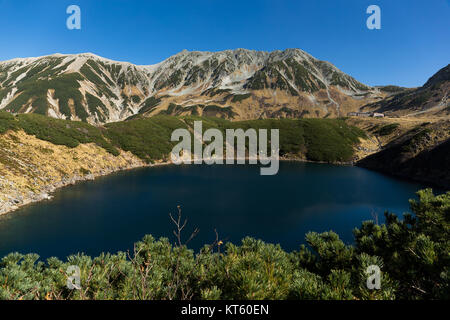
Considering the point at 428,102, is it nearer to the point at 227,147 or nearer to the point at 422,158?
the point at 422,158

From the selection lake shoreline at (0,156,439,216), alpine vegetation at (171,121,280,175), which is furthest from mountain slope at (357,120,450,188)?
alpine vegetation at (171,121,280,175)

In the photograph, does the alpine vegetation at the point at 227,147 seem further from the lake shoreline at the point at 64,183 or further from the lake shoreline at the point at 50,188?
the lake shoreline at the point at 50,188

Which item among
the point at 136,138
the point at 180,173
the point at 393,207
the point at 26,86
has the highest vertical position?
the point at 26,86

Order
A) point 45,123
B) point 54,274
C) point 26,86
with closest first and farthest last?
point 54,274, point 45,123, point 26,86

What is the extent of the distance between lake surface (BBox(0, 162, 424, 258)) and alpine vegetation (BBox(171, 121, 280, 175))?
93.7 feet

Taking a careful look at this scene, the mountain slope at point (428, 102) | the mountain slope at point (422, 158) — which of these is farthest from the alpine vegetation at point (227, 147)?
the mountain slope at point (428, 102)

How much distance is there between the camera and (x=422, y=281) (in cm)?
519

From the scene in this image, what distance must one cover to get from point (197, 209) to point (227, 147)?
2830 inches

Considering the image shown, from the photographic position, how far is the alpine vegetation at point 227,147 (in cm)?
9581

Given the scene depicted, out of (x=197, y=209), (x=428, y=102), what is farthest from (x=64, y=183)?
(x=428, y=102)

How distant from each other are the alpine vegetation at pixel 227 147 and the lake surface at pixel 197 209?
2855 cm
